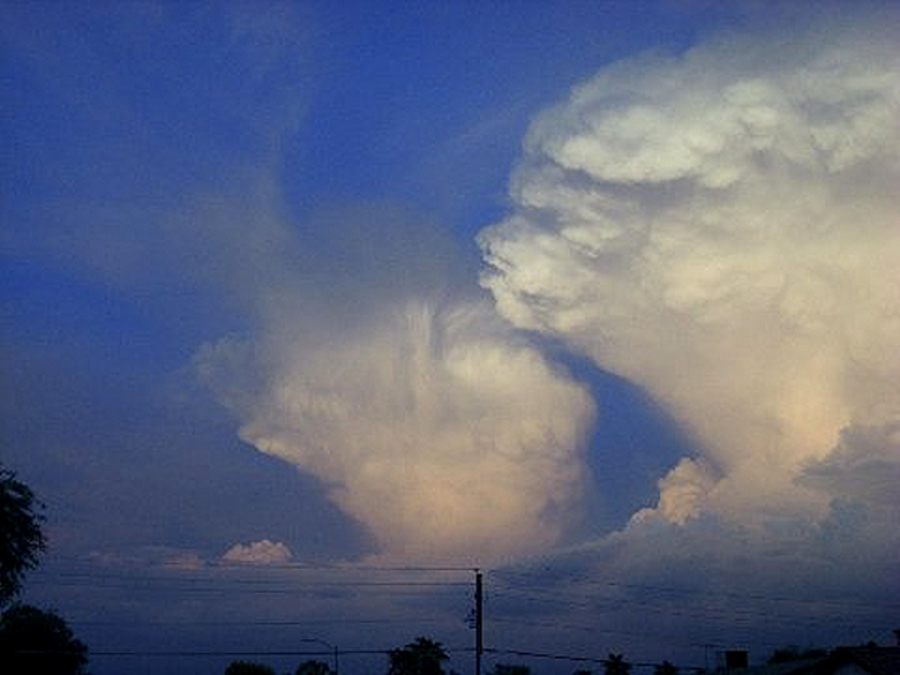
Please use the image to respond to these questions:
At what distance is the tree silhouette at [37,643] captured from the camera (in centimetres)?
8481

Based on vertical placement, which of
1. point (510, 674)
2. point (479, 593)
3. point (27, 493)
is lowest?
point (510, 674)

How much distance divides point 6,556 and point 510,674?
8943cm

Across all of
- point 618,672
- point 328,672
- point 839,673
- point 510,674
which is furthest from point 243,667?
point 839,673

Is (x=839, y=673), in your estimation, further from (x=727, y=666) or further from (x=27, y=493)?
(x=27, y=493)

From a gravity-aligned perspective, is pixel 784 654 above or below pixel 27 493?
below

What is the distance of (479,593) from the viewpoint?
232 feet

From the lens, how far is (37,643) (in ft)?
297

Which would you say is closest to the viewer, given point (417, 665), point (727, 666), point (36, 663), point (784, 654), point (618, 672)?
point (727, 666)

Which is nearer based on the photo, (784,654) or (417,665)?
(417,665)

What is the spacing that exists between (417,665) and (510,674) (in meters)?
28.8

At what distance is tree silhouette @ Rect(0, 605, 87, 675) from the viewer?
84812mm

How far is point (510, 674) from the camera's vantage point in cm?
13975

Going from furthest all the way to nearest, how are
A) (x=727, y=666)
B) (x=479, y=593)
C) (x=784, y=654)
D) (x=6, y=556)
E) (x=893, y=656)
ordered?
(x=784, y=654)
(x=727, y=666)
(x=479, y=593)
(x=6, y=556)
(x=893, y=656)

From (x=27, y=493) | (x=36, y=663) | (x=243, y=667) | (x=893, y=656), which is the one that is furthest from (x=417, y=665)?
(x=893, y=656)
